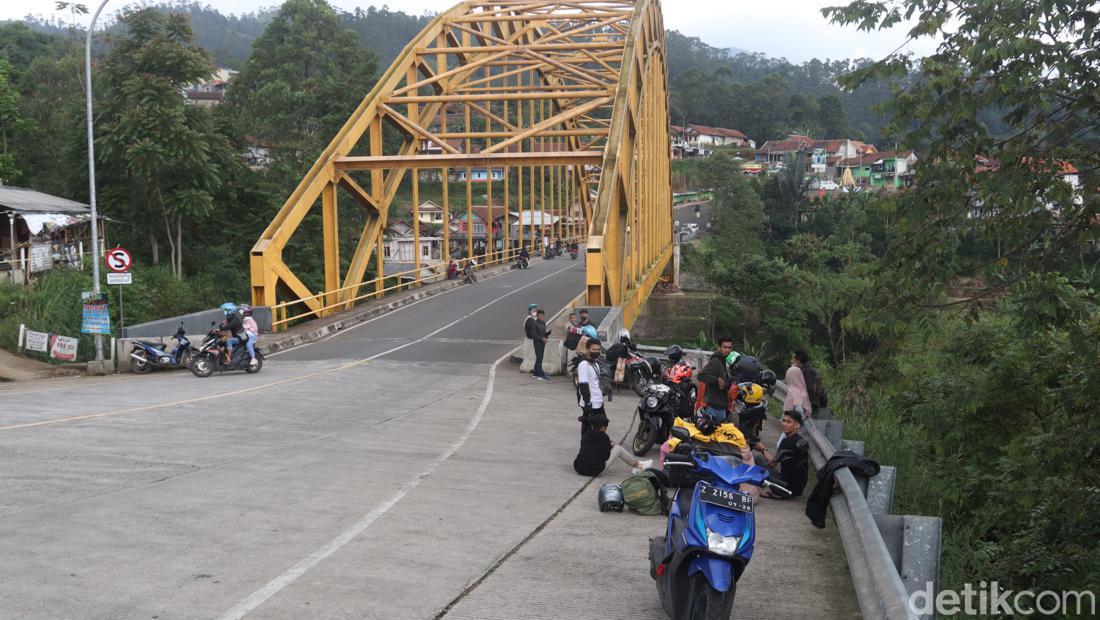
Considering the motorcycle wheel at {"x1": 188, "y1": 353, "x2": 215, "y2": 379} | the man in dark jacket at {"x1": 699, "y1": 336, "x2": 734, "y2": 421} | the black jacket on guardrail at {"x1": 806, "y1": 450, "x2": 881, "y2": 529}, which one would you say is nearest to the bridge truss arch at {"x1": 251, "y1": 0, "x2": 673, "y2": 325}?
the motorcycle wheel at {"x1": 188, "y1": 353, "x2": 215, "y2": 379}

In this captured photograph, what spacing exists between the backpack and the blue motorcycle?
2.69 meters

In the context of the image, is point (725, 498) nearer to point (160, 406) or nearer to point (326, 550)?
point (326, 550)

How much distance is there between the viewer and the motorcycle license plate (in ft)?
18.4

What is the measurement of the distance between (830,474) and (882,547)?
2.19 metres

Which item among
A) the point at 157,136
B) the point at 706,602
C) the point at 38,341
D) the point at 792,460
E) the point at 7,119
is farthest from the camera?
the point at 7,119

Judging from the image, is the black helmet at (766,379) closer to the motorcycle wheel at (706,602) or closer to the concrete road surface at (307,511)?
the concrete road surface at (307,511)

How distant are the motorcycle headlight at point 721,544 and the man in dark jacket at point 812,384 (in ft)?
20.4

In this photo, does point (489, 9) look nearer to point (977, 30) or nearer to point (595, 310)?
point (595, 310)

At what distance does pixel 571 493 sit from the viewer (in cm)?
967

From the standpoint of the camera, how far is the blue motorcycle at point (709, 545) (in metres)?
5.54

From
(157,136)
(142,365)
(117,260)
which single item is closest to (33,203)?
(157,136)

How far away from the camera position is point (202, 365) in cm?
1889

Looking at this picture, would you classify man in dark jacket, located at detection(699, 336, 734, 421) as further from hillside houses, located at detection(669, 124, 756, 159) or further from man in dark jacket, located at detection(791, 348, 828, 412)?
hillside houses, located at detection(669, 124, 756, 159)

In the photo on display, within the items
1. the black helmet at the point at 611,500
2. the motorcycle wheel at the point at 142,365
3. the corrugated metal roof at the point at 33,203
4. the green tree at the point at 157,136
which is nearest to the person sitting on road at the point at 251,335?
the motorcycle wheel at the point at 142,365
